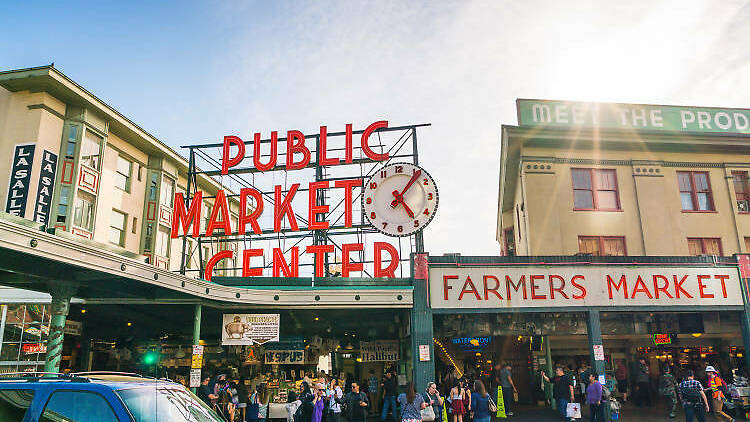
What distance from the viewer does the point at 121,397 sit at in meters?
6.78

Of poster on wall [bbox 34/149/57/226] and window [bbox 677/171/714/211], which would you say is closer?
poster on wall [bbox 34/149/57/226]

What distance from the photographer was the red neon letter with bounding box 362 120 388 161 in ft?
89.4

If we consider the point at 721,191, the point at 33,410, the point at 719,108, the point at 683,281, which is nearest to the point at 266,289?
the point at 33,410

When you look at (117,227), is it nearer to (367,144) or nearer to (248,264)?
(248,264)

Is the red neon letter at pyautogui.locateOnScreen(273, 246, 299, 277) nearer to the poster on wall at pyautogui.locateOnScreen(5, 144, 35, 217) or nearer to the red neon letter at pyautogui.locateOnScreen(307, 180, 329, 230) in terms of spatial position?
the red neon letter at pyautogui.locateOnScreen(307, 180, 329, 230)

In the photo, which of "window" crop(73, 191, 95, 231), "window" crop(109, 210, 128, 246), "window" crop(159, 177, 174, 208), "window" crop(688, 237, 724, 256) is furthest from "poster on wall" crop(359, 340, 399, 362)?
"window" crop(159, 177, 174, 208)

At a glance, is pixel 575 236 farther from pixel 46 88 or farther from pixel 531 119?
pixel 46 88

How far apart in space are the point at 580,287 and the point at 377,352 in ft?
31.3

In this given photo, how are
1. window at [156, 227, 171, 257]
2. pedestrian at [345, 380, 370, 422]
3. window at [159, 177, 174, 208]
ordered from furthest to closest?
window at [159, 177, 174, 208]
window at [156, 227, 171, 257]
pedestrian at [345, 380, 370, 422]

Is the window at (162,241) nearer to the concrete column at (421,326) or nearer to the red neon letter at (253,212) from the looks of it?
the red neon letter at (253,212)

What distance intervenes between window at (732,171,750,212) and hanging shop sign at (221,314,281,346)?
2279 centimetres

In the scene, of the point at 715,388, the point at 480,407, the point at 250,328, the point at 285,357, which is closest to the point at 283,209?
the point at 285,357

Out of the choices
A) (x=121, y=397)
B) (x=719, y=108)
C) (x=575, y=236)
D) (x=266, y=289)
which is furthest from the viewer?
(x=719, y=108)

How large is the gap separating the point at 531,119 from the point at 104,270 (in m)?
20.3
